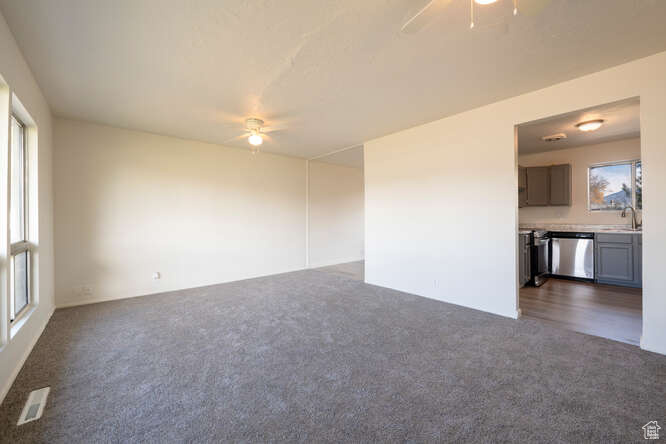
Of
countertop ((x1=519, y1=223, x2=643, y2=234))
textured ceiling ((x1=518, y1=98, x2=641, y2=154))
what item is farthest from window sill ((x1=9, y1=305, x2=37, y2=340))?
countertop ((x1=519, y1=223, x2=643, y2=234))

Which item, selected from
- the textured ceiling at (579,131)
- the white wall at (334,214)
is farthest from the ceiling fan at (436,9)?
the white wall at (334,214)

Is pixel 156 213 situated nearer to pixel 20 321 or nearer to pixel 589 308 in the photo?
pixel 20 321

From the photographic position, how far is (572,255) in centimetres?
489

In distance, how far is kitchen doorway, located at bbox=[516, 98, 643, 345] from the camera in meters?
3.64

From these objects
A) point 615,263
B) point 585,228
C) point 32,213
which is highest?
point 32,213

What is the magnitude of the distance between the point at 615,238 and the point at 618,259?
350mm

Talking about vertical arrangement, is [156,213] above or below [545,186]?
below

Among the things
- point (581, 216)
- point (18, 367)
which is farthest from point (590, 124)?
point (18, 367)

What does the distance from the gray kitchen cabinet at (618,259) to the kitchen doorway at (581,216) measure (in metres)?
0.01

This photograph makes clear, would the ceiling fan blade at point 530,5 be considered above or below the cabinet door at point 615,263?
above

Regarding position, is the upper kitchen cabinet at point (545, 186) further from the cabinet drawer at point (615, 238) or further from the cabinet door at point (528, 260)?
the cabinet door at point (528, 260)

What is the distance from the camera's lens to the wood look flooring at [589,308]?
2753mm

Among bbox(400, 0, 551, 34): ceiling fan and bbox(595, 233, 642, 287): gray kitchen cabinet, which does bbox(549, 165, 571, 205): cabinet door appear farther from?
bbox(400, 0, 551, 34): ceiling fan

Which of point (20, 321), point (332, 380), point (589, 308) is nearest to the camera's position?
point (332, 380)
